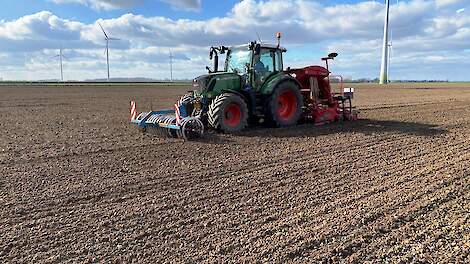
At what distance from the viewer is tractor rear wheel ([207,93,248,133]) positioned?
10961 mm

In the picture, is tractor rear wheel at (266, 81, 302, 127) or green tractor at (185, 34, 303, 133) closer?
green tractor at (185, 34, 303, 133)

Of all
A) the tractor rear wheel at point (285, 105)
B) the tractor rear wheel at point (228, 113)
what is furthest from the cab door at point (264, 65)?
the tractor rear wheel at point (228, 113)

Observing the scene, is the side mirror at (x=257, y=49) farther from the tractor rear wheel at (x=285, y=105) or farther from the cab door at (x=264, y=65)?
the tractor rear wheel at (x=285, y=105)

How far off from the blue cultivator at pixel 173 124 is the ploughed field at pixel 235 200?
39 centimetres

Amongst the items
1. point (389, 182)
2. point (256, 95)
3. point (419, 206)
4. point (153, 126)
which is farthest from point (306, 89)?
point (419, 206)

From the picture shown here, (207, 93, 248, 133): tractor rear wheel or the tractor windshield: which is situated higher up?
the tractor windshield

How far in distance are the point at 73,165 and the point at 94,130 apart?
4.91 meters

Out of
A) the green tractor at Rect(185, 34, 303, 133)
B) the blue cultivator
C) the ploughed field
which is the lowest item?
the ploughed field

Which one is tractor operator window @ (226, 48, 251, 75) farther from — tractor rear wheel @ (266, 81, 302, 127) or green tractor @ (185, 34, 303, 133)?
tractor rear wheel @ (266, 81, 302, 127)

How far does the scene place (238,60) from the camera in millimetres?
12438

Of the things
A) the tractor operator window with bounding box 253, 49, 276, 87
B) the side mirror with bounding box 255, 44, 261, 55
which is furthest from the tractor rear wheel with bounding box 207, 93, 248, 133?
the side mirror with bounding box 255, 44, 261, 55

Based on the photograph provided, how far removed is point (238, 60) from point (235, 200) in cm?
713

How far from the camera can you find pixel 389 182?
6742 mm

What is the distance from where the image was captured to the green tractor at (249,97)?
36.4ft
